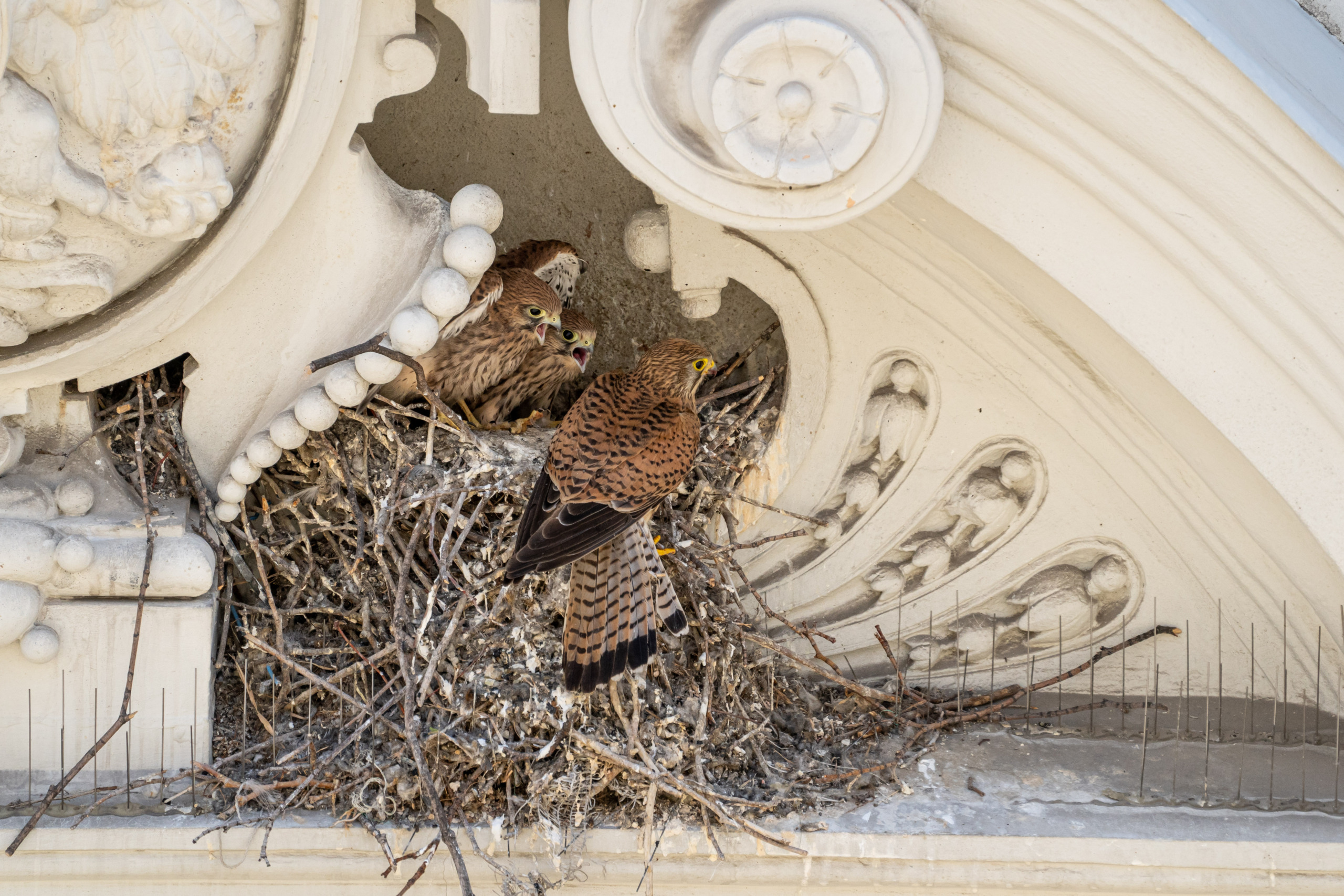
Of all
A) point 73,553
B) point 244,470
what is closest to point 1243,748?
point 244,470

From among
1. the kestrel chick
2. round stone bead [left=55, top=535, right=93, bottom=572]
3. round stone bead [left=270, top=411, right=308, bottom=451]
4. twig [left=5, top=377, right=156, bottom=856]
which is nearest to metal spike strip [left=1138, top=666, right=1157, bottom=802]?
the kestrel chick

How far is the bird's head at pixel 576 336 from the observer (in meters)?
2.81

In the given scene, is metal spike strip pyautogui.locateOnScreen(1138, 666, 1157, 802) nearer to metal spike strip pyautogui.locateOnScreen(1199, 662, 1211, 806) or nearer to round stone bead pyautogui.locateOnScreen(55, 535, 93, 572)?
metal spike strip pyautogui.locateOnScreen(1199, 662, 1211, 806)

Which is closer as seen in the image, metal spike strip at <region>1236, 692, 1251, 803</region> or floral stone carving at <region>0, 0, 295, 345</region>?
floral stone carving at <region>0, 0, 295, 345</region>

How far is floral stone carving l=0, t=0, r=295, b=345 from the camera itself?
177cm

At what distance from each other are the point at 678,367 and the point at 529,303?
352mm

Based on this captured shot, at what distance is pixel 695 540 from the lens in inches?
101

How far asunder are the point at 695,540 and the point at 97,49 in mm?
1378

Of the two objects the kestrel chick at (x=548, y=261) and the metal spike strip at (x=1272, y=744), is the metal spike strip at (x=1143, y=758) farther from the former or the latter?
the kestrel chick at (x=548, y=261)

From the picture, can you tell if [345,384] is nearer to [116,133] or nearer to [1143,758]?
→ [116,133]

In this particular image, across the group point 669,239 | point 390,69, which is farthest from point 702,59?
point 669,239

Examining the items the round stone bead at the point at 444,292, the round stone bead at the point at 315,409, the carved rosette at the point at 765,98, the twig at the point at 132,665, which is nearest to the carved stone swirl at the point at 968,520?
the carved rosette at the point at 765,98

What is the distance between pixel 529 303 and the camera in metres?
2.69

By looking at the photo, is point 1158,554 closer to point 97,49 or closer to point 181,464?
point 181,464
